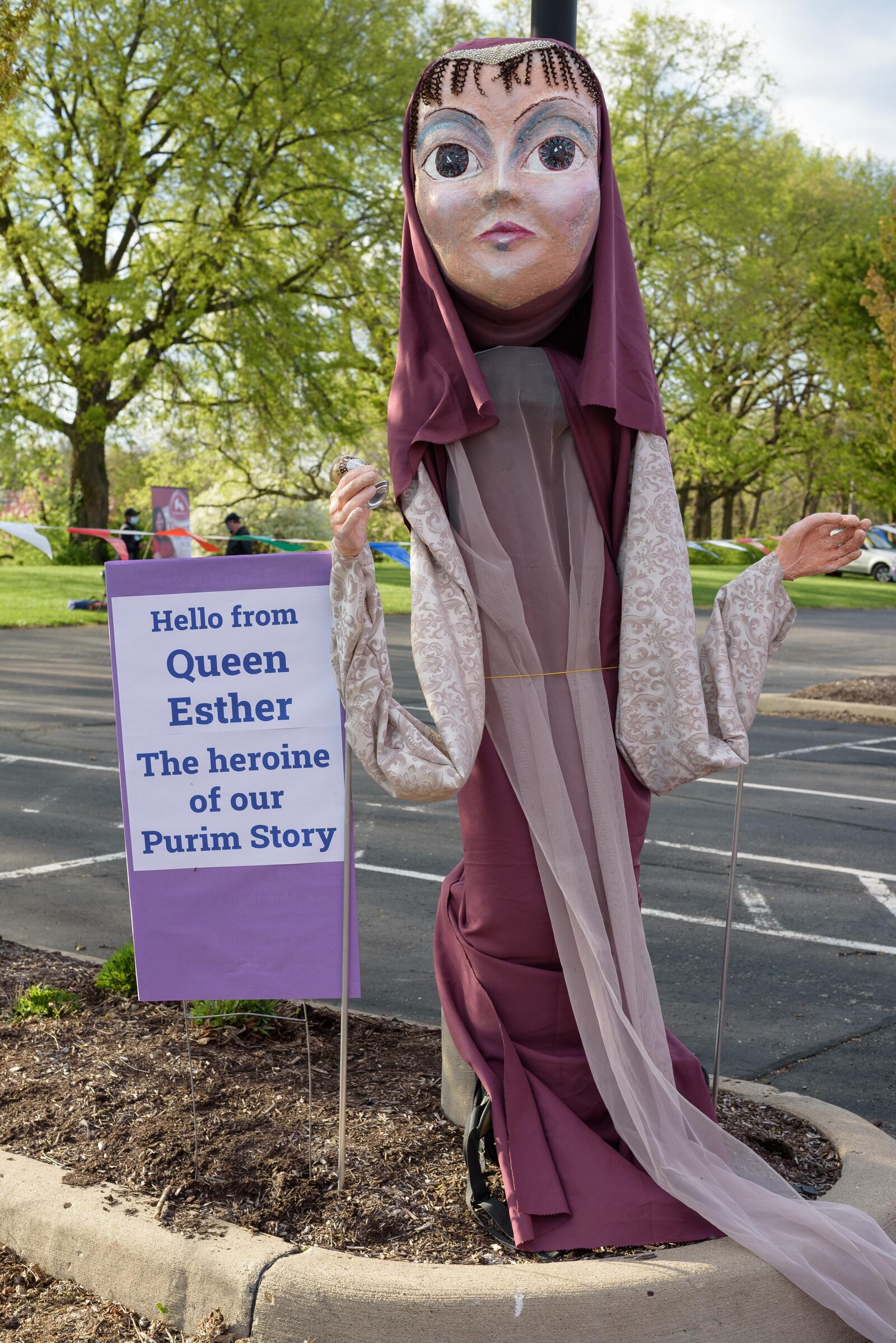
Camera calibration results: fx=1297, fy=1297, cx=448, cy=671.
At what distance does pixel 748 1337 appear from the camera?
101 inches

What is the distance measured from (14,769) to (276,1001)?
573 cm

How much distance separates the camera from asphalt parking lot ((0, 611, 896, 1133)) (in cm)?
463

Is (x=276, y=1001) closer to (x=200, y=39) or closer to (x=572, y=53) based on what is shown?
(x=572, y=53)

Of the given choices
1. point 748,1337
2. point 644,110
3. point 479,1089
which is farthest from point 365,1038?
point 644,110

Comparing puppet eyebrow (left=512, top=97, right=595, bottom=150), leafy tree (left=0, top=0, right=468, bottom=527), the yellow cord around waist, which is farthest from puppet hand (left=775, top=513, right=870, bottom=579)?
leafy tree (left=0, top=0, right=468, bottom=527)

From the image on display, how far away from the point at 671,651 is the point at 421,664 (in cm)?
58

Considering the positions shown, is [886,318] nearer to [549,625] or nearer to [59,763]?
[59,763]

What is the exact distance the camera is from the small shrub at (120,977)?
13.9ft

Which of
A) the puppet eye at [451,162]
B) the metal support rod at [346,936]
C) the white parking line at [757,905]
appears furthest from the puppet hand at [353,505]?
the white parking line at [757,905]

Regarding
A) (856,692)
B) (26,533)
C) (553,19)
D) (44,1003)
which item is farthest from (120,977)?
(856,692)

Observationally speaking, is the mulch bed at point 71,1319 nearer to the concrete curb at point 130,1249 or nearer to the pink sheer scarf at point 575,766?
the concrete curb at point 130,1249

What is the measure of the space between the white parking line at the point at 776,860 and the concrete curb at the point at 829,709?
5.54 m

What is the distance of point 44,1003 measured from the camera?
4109mm

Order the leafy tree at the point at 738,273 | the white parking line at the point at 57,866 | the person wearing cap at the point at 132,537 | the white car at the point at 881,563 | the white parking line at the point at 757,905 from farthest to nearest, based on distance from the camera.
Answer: the white car at the point at 881,563 < the leafy tree at the point at 738,273 < the person wearing cap at the point at 132,537 < the white parking line at the point at 57,866 < the white parking line at the point at 757,905
